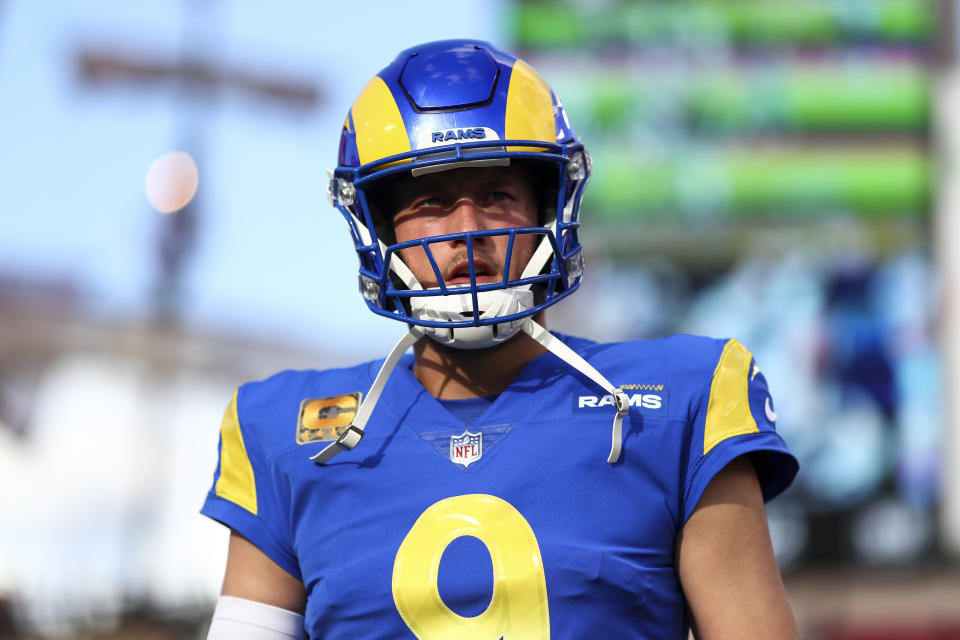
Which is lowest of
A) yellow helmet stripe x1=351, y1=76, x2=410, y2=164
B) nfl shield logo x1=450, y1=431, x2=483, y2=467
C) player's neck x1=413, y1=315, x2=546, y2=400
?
nfl shield logo x1=450, y1=431, x2=483, y2=467

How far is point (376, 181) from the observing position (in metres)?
2.22

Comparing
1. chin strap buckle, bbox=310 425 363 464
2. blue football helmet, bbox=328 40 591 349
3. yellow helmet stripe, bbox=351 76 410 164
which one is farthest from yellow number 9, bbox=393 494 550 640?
yellow helmet stripe, bbox=351 76 410 164

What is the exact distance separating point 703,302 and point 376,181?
9.57 m

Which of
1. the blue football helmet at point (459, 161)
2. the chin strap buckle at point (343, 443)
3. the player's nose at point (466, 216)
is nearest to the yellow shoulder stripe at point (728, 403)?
the blue football helmet at point (459, 161)

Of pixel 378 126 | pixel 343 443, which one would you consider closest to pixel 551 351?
pixel 343 443

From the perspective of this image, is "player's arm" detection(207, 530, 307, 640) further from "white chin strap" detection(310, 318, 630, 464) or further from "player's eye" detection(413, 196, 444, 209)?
"player's eye" detection(413, 196, 444, 209)

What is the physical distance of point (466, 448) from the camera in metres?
1.98

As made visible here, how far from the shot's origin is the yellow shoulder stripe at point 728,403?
1.91 metres

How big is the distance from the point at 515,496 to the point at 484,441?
12cm

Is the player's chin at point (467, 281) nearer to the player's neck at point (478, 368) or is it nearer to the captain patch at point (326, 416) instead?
the player's neck at point (478, 368)

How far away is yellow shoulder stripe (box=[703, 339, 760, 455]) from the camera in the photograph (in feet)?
6.26

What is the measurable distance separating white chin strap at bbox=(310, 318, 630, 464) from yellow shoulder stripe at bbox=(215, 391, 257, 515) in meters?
0.14

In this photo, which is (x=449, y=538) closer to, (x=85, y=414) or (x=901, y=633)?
(x=901, y=633)

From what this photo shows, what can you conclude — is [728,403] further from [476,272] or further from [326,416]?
[326,416]
